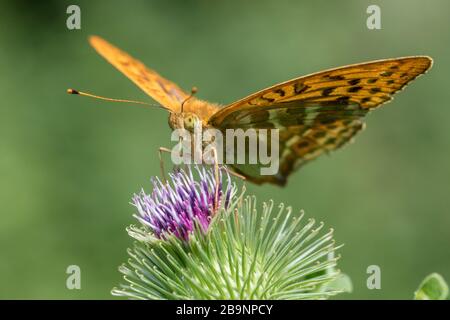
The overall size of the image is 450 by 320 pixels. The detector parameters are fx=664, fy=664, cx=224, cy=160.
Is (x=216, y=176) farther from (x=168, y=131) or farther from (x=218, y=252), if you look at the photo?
(x=168, y=131)

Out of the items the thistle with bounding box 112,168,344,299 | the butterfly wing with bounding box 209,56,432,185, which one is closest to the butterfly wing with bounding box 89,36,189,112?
the butterfly wing with bounding box 209,56,432,185

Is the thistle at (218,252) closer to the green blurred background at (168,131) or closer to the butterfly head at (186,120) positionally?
the butterfly head at (186,120)

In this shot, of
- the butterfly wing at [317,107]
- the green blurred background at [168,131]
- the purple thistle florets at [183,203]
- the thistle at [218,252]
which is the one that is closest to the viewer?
the thistle at [218,252]

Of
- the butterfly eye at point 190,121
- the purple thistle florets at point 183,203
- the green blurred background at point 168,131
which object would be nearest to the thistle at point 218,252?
the purple thistle florets at point 183,203

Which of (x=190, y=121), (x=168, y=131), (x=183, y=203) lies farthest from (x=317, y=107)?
(x=168, y=131)

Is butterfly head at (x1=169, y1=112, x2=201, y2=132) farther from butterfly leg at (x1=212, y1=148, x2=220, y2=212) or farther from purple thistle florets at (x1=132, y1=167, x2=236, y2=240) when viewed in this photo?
purple thistle florets at (x1=132, y1=167, x2=236, y2=240)

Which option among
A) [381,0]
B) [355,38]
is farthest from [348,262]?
[381,0]
